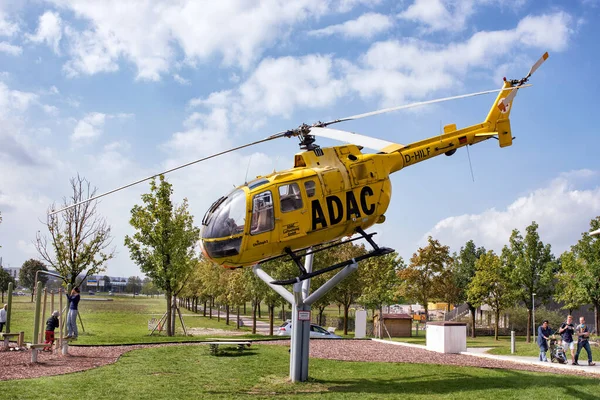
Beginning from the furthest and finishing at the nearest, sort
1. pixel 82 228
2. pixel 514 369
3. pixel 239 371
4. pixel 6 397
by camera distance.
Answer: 1. pixel 82 228
2. pixel 514 369
3. pixel 239 371
4. pixel 6 397

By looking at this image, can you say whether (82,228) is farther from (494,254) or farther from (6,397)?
(494,254)

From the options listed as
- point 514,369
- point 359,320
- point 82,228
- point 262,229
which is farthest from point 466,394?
point 82,228

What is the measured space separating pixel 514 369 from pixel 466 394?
17.2ft

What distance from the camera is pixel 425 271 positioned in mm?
42781

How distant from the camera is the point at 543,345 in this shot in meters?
19.4

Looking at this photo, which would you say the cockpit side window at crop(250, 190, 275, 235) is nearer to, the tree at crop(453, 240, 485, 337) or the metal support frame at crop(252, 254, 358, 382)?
the metal support frame at crop(252, 254, 358, 382)

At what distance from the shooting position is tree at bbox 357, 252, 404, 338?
38.1 m

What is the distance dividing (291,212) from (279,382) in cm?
482

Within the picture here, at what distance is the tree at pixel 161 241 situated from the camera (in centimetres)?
2884

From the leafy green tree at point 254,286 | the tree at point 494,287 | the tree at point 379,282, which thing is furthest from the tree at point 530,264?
the leafy green tree at point 254,286

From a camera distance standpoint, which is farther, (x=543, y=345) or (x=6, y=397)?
(x=543, y=345)

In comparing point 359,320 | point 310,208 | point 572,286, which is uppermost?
point 310,208

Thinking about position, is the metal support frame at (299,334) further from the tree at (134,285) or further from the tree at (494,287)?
the tree at (134,285)

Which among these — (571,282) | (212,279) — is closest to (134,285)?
(212,279)
